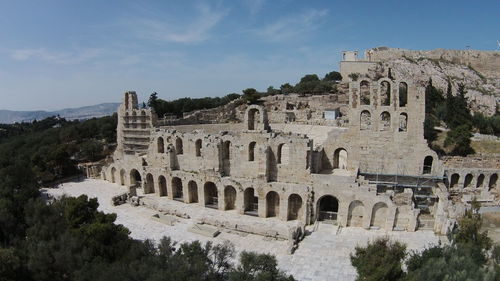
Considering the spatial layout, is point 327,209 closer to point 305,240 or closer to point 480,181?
point 305,240

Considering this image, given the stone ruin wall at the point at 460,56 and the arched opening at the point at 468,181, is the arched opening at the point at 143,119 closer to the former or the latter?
the arched opening at the point at 468,181

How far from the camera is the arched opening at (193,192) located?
30.3 meters

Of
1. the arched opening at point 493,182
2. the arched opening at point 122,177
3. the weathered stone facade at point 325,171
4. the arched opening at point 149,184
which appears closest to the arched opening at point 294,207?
the weathered stone facade at point 325,171

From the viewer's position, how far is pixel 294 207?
26.5 m

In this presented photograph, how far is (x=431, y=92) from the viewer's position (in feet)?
186

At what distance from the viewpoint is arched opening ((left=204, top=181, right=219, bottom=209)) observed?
29.6 meters

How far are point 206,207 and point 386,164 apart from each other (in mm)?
16639

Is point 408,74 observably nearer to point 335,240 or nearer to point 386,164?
point 386,164

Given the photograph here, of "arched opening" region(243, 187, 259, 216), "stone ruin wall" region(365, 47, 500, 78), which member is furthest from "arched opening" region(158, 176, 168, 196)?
"stone ruin wall" region(365, 47, 500, 78)

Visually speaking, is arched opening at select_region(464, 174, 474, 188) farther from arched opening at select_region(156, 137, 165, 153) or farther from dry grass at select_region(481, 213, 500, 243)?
arched opening at select_region(156, 137, 165, 153)

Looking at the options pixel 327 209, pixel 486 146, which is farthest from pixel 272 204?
pixel 486 146

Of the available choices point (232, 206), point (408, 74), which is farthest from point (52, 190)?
point (408, 74)

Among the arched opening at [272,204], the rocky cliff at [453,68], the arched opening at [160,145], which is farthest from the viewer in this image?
the rocky cliff at [453,68]

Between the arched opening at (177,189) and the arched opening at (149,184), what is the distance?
2753 mm
